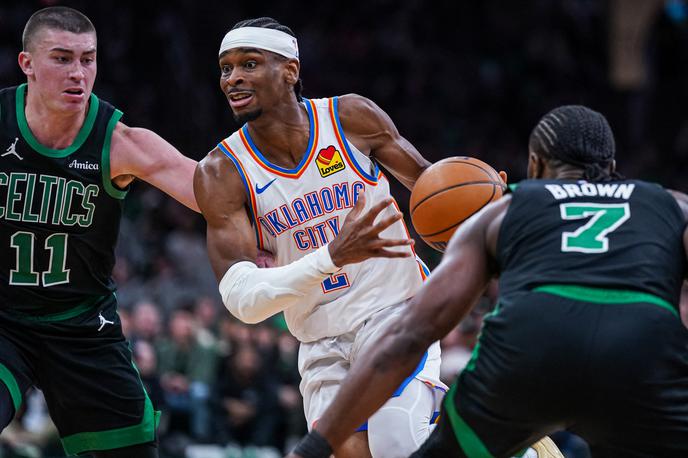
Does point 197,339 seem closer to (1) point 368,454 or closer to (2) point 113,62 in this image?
(2) point 113,62

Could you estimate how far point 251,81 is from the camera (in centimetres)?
527

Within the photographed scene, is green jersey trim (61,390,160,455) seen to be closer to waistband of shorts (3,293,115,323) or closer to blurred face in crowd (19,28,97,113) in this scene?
waistband of shorts (3,293,115,323)

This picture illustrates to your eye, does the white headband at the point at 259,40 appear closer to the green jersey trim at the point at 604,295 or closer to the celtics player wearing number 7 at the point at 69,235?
the celtics player wearing number 7 at the point at 69,235

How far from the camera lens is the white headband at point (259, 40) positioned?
5.30 meters

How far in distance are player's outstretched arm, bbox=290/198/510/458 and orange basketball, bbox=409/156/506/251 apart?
3.61 ft

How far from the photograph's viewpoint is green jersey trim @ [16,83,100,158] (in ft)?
→ 18.0

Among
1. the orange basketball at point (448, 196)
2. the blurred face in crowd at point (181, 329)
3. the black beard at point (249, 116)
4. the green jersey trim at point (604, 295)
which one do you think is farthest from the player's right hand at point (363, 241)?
the blurred face in crowd at point (181, 329)

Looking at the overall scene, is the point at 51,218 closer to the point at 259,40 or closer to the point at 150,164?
the point at 150,164

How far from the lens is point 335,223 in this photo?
17.0ft

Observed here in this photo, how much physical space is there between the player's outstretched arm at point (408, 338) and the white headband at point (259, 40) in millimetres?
1931

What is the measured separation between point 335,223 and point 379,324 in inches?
21.2

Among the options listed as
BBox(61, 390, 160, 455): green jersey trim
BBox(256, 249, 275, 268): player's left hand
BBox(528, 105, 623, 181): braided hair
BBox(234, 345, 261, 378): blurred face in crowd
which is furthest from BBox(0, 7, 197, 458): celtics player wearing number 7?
BBox(234, 345, 261, 378): blurred face in crowd

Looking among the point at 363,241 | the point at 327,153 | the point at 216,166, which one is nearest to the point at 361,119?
the point at 327,153

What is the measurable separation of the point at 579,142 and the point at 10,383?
9.88 ft
